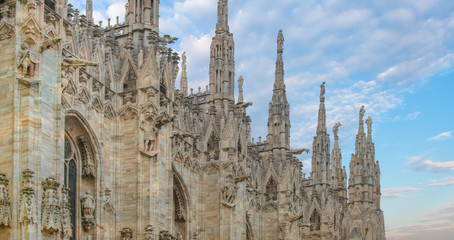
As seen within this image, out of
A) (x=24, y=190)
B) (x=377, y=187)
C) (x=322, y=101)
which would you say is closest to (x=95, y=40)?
(x=24, y=190)

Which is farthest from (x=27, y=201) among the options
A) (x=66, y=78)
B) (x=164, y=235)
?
(x=164, y=235)

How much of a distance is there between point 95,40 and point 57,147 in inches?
364

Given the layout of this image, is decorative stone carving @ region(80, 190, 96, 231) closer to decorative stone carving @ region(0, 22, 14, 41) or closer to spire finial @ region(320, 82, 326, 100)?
decorative stone carving @ region(0, 22, 14, 41)

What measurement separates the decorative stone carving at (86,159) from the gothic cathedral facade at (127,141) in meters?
0.05

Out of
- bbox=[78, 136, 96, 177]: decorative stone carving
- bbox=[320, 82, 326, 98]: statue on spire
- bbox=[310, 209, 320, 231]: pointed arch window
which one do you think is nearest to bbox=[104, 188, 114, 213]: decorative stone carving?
bbox=[78, 136, 96, 177]: decorative stone carving

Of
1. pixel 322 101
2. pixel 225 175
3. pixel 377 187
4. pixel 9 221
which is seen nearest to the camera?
pixel 9 221

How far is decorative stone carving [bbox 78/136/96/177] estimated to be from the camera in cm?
3083

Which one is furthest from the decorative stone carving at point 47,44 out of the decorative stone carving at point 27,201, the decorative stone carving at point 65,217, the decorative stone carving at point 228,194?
the decorative stone carving at point 228,194

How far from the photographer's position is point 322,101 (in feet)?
229

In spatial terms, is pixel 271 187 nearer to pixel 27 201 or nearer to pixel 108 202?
pixel 108 202

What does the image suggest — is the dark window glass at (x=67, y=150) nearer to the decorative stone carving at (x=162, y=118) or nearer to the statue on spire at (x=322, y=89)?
the decorative stone carving at (x=162, y=118)

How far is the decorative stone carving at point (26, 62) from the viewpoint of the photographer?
79.5 feet

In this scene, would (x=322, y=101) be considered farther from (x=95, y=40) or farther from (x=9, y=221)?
(x=9, y=221)

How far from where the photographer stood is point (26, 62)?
79.8ft
